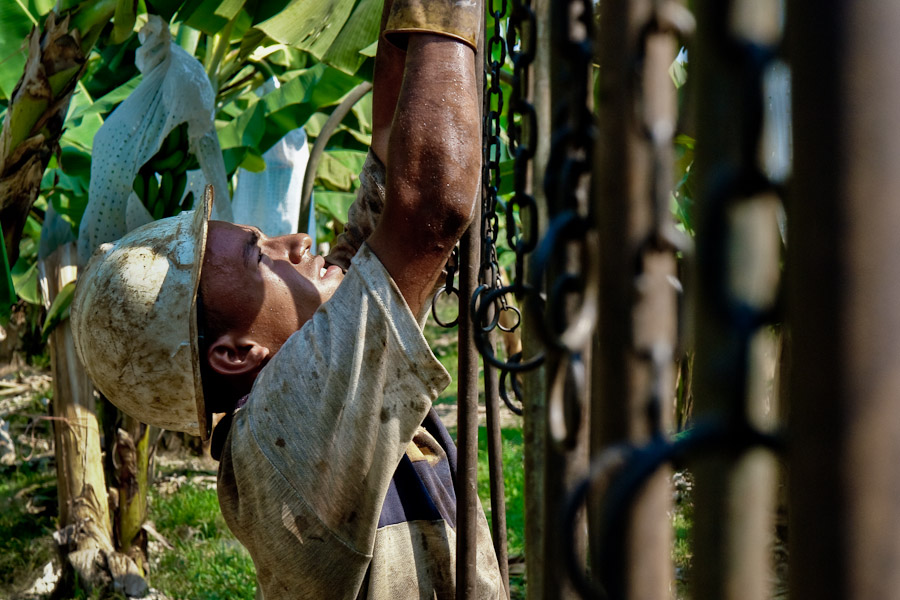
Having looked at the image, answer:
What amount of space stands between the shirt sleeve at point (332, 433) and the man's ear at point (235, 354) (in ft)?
0.72

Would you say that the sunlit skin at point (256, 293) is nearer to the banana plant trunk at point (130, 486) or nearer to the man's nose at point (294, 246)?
the man's nose at point (294, 246)

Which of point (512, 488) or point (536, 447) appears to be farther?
point (512, 488)

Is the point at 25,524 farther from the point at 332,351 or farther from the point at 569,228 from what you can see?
the point at 569,228

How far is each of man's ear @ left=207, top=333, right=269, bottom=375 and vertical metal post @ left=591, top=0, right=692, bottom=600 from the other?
50.7 inches

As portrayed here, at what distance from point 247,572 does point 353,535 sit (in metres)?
2.73

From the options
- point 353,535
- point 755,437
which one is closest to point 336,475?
point 353,535

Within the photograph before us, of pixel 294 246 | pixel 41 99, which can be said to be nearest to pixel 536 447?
pixel 294 246

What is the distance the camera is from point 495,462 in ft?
5.85

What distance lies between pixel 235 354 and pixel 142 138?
1241 mm

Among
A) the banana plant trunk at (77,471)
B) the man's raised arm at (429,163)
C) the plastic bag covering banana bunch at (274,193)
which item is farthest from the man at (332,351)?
the banana plant trunk at (77,471)

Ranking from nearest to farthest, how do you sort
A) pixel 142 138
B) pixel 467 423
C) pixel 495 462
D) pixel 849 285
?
pixel 849 285 < pixel 467 423 < pixel 495 462 < pixel 142 138

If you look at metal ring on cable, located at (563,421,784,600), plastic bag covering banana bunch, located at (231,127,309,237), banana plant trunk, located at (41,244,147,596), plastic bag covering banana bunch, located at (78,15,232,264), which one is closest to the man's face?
plastic bag covering banana bunch, located at (78,15,232,264)

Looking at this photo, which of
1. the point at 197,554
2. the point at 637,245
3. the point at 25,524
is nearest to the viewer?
the point at 637,245

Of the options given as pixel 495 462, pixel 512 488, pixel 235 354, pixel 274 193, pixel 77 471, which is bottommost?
pixel 512 488
